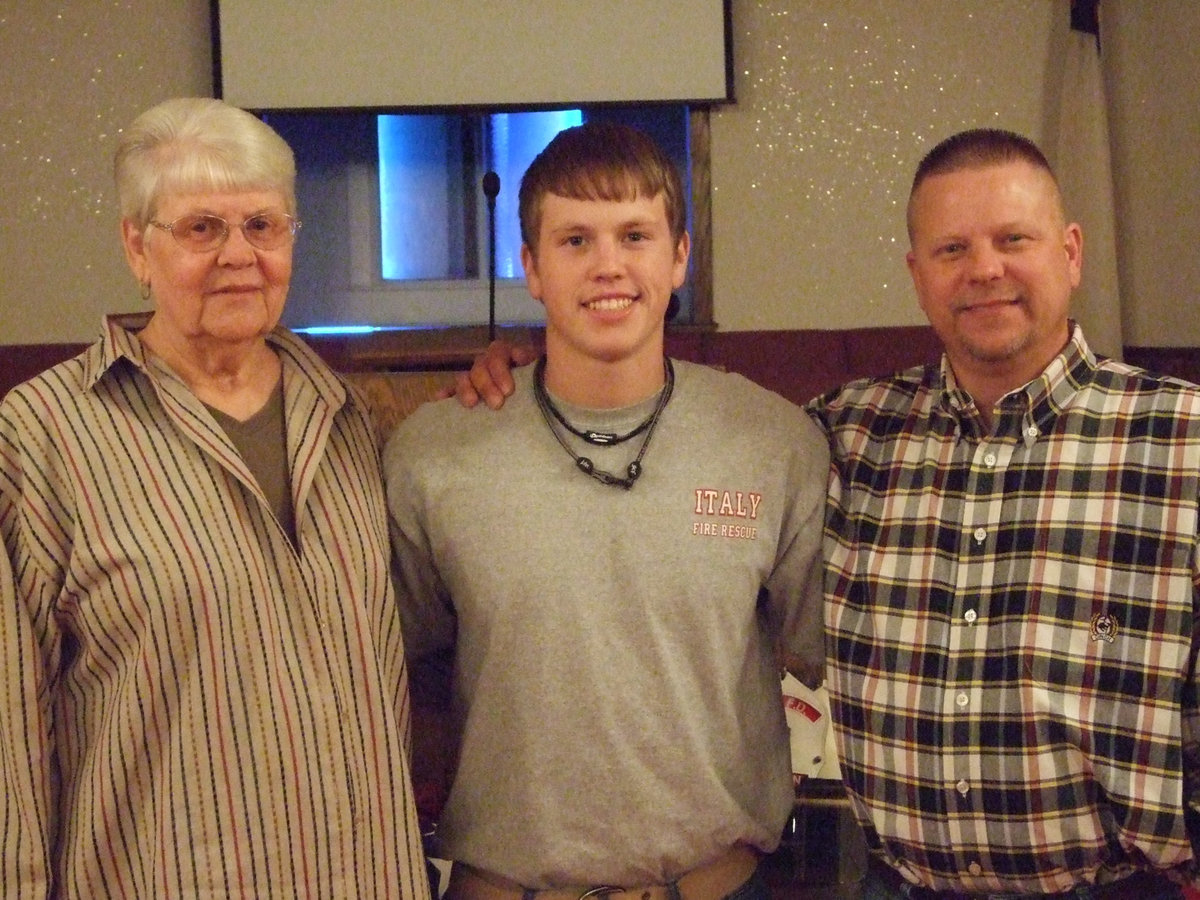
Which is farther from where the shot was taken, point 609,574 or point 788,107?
point 788,107

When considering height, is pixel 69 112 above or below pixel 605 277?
above

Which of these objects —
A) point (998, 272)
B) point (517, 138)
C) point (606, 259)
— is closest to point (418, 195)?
point (517, 138)

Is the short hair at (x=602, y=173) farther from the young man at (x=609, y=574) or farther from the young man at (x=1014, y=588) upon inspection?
the young man at (x=1014, y=588)

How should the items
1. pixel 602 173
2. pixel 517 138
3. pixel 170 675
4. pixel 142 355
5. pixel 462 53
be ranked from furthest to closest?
1. pixel 517 138
2. pixel 462 53
3. pixel 602 173
4. pixel 142 355
5. pixel 170 675

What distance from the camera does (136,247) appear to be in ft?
4.83

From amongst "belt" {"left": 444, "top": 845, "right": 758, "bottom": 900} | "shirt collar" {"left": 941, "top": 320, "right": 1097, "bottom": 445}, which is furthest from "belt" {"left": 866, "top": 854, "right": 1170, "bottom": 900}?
"shirt collar" {"left": 941, "top": 320, "right": 1097, "bottom": 445}

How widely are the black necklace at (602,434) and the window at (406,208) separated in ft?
11.9

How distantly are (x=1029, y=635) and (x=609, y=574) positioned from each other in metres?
0.49

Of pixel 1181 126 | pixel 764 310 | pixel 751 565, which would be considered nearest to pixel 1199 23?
pixel 1181 126

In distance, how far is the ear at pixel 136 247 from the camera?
57.6 inches

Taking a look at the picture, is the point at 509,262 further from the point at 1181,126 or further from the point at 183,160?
the point at 183,160

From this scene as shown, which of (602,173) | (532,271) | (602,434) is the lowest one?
(602,434)

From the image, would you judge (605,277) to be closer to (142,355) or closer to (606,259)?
(606,259)

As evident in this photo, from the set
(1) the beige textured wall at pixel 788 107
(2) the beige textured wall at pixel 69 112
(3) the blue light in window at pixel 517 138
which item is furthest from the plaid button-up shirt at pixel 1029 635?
(2) the beige textured wall at pixel 69 112
